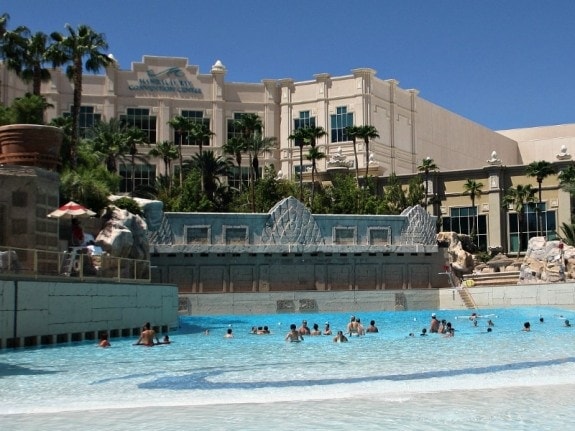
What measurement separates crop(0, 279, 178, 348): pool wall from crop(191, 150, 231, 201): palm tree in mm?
30002

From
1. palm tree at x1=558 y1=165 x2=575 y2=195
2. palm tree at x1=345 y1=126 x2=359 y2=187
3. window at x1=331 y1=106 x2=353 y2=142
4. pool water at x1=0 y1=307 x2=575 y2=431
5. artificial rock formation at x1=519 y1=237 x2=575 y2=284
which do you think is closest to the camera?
pool water at x1=0 y1=307 x2=575 y2=431

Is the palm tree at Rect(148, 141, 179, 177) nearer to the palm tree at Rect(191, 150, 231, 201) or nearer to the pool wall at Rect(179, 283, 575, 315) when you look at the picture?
the palm tree at Rect(191, 150, 231, 201)

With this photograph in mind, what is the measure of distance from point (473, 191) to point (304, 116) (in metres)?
16.1

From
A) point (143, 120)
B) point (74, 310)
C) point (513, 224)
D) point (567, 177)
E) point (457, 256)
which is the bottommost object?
point (74, 310)

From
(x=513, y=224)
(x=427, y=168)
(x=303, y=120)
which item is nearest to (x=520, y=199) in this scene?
(x=513, y=224)

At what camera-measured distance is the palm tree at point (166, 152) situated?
60375 mm

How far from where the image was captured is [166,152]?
198 ft

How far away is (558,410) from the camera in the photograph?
36.5ft

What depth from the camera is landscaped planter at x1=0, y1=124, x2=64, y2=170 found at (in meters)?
26.7

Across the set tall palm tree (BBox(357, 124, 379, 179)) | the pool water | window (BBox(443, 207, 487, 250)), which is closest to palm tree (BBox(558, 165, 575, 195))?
window (BBox(443, 207, 487, 250))

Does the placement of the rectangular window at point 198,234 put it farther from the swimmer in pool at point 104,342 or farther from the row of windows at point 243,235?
the swimmer in pool at point 104,342

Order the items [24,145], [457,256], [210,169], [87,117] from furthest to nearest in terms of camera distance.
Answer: [87,117], [210,169], [457,256], [24,145]

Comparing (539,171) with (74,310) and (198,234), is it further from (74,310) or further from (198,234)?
(74,310)

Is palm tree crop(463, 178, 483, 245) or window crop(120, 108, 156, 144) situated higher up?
window crop(120, 108, 156, 144)
